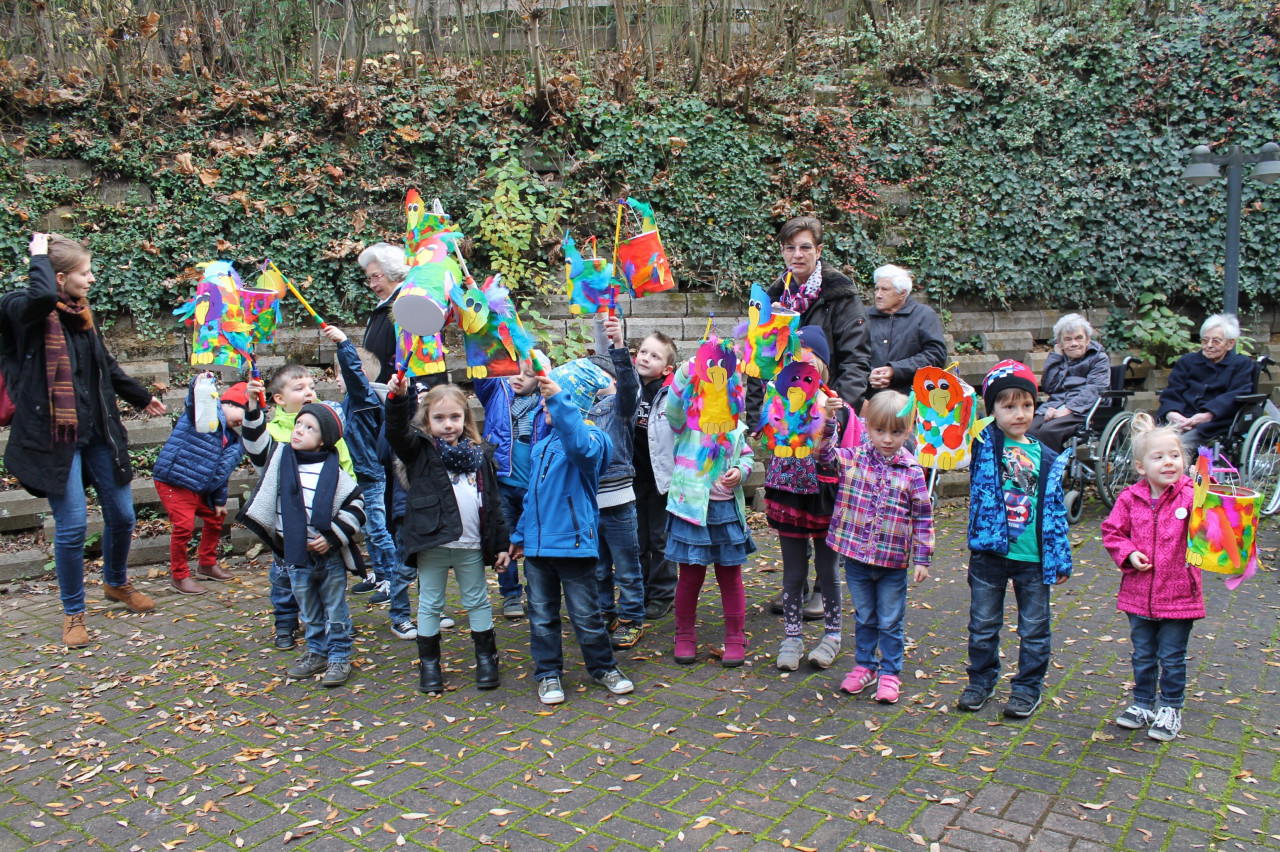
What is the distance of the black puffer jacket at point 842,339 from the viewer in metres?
4.96

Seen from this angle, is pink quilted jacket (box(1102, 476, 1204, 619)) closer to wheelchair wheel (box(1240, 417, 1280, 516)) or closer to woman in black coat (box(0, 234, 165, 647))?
wheelchair wheel (box(1240, 417, 1280, 516))

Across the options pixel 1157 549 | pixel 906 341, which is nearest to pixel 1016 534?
pixel 1157 549

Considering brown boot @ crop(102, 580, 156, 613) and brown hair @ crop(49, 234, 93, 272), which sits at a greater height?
brown hair @ crop(49, 234, 93, 272)

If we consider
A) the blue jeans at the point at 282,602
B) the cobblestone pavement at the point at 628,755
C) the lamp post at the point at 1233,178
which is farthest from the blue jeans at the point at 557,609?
the lamp post at the point at 1233,178

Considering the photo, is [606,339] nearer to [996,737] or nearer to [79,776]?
[996,737]

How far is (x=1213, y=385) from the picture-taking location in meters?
6.99

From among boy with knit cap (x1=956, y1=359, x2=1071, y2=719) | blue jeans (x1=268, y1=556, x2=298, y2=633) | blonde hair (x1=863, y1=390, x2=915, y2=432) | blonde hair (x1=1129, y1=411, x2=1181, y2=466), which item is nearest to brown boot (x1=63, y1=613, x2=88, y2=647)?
blue jeans (x1=268, y1=556, x2=298, y2=633)

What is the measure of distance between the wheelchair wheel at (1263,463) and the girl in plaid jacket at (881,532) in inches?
181

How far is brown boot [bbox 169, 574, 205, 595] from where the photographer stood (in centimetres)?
578

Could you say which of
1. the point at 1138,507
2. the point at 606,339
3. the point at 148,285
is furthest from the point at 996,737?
the point at 148,285

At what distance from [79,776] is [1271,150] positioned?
10.5 m

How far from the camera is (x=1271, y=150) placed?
8.63 m

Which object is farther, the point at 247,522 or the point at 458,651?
the point at 458,651

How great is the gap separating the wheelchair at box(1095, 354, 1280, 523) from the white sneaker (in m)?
5.30
